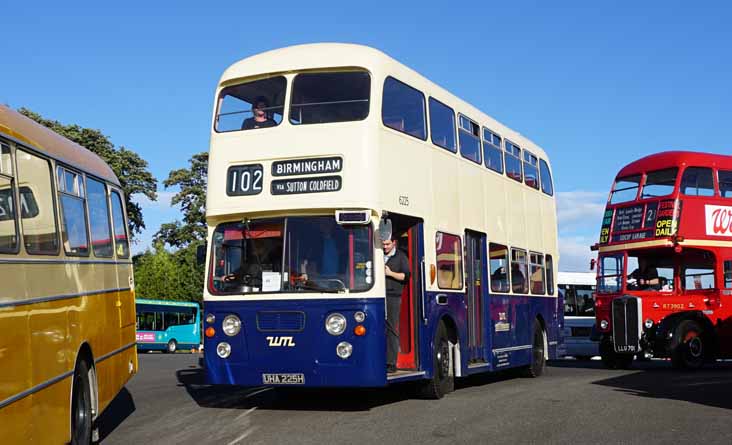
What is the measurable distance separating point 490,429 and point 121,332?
447 cm

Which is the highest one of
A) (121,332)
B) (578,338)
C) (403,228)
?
(403,228)

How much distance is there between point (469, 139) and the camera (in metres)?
16.9

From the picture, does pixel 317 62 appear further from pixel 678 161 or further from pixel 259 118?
pixel 678 161

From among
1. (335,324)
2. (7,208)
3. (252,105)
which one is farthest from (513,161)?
(7,208)

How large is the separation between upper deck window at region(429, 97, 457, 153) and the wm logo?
4.13 metres

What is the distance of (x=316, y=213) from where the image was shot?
12.8 metres

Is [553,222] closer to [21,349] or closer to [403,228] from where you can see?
[403,228]

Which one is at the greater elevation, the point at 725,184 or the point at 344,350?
the point at 725,184

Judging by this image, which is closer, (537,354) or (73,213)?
(73,213)

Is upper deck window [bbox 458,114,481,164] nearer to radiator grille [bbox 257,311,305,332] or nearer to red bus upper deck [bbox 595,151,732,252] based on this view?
radiator grille [bbox 257,311,305,332]

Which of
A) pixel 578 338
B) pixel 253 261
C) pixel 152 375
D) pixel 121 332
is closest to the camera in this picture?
pixel 121 332

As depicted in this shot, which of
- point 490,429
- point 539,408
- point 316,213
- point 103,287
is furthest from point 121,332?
point 539,408

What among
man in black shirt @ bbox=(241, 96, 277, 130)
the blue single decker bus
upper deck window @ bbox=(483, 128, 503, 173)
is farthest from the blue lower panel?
the blue single decker bus

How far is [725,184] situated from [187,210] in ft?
174
